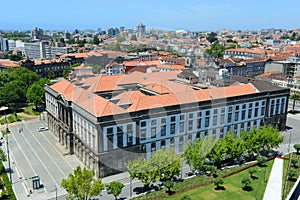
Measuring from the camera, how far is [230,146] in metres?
24.5

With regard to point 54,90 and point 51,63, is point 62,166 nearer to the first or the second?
point 54,90

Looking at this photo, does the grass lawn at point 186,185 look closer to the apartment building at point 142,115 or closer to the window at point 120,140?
the apartment building at point 142,115

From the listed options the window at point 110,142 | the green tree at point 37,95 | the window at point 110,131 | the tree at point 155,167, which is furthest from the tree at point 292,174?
the green tree at point 37,95

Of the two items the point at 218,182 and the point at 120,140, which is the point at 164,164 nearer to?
the point at 218,182

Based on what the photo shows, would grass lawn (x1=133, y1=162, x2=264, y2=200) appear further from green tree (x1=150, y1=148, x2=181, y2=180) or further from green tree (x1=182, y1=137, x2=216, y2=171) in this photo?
green tree (x1=150, y1=148, x2=181, y2=180)

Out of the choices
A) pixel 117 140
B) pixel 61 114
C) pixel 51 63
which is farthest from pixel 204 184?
pixel 51 63

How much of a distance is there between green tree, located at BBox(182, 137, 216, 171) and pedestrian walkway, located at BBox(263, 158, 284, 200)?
16.9 feet

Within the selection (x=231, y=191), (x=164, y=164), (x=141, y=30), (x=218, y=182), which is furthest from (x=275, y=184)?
(x=141, y=30)

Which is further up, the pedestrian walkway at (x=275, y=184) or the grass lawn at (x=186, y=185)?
the pedestrian walkway at (x=275, y=184)

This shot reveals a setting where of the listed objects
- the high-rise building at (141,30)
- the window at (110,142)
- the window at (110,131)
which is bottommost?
the window at (110,142)

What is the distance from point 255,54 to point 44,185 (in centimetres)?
6524

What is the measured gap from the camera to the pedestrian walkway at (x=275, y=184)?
20891 millimetres

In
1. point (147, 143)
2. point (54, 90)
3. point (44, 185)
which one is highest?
point (54, 90)

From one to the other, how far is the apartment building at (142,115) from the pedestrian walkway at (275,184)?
6040mm
